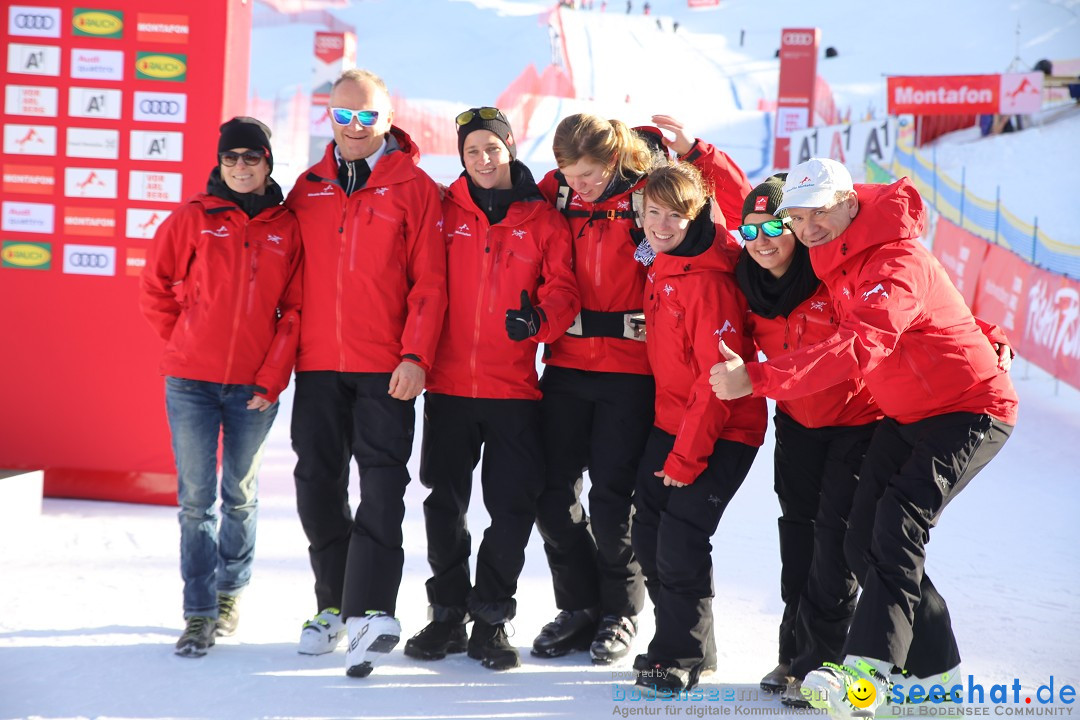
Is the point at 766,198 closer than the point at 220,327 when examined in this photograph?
Yes

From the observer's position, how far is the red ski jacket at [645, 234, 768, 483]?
291 centimetres

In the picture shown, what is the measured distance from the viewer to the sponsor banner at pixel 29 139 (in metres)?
4.74

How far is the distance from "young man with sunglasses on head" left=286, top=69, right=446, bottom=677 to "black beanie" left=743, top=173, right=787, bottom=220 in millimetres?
948

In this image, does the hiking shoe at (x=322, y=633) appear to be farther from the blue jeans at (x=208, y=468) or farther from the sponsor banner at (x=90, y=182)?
the sponsor banner at (x=90, y=182)

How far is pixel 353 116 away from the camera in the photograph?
10.2 ft

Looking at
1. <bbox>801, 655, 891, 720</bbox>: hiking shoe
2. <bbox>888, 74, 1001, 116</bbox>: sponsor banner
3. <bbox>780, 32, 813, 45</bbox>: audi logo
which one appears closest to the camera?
<bbox>801, 655, 891, 720</bbox>: hiking shoe

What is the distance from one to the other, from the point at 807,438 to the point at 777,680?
72 cm

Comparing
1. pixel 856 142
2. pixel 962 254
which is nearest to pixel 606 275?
pixel 962 254

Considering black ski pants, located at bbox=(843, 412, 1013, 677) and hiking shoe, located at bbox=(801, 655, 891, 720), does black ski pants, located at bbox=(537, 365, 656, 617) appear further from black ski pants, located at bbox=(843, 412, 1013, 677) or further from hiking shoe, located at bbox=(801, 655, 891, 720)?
hiking shoe, located at bbox=(801, 655, 891, 720)

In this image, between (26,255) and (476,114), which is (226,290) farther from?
(26,255)

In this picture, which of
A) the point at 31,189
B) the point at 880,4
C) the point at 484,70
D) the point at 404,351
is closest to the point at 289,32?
the point at 484,70

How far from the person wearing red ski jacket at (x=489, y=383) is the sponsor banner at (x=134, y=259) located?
2.20 metres

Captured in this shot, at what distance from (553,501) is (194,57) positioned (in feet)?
9.36

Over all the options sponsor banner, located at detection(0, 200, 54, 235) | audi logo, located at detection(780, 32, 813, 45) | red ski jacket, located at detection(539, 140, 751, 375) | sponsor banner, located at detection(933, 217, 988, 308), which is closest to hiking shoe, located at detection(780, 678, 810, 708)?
red ski jacket, located at detection(539, 140, 751, 375)
